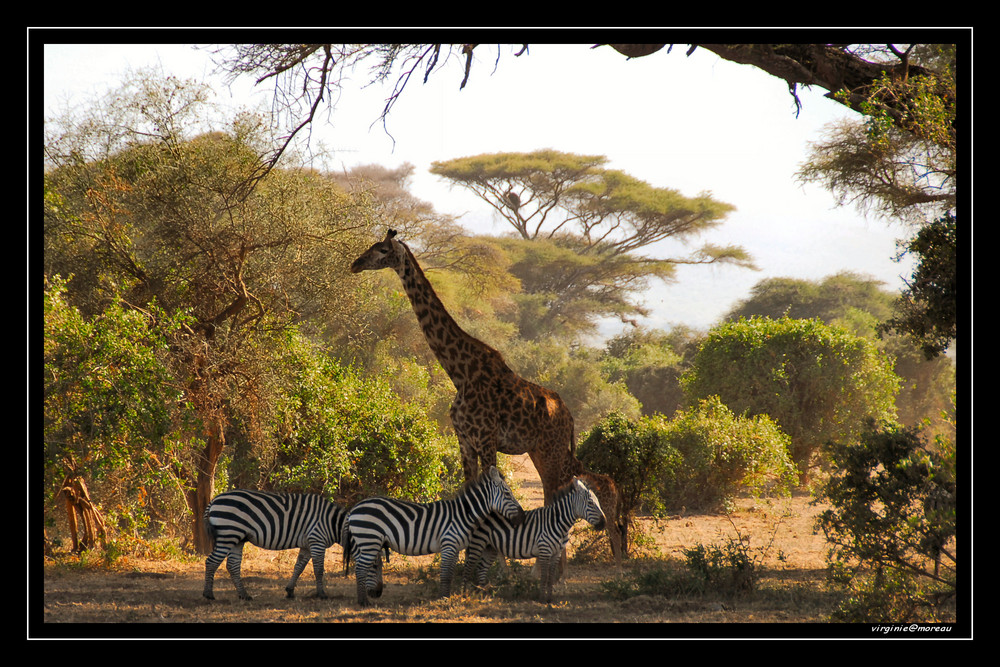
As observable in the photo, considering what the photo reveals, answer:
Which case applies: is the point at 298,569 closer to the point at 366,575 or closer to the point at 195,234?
the point at 366,575

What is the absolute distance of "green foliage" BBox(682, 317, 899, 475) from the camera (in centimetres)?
1495

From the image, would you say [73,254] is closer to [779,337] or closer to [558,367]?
[779,337]

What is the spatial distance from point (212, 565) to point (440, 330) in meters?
3.16

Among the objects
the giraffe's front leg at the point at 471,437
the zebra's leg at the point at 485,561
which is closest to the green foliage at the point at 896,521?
the zebra's leg at the point at 485,561

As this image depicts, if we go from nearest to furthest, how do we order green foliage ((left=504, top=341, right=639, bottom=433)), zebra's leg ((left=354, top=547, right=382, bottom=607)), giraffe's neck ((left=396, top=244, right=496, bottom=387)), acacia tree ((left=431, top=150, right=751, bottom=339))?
1. zebra's leg ((left=354, top=547, right=382, bottom=607))
2. giraffe's neck ((left=396, top=244, right=496, bottom=387))
3. green foliage ((left=504, top=341, right=639, bottom=433))
4. acacia tree ((left=431, top=150, right=751, bottom=339))

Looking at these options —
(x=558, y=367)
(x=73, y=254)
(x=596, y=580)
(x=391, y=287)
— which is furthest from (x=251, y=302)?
(x=558, y=367)

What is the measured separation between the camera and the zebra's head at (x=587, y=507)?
707 cm

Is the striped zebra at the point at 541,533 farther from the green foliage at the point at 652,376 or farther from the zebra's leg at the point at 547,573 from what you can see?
the green foliage at the point at 652,376

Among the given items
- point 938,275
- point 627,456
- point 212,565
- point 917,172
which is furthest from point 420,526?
point 917,172

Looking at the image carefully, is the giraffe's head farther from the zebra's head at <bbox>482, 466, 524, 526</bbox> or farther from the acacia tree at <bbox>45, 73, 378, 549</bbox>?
the zebra's head at <bbox>482, 466, 524, 526</bbox>

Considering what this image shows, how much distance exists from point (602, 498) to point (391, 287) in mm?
13829

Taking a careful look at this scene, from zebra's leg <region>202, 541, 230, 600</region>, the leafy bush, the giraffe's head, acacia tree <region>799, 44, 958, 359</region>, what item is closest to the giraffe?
the giraffe's head

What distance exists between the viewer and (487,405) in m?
8.02

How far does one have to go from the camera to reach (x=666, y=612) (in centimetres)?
664
